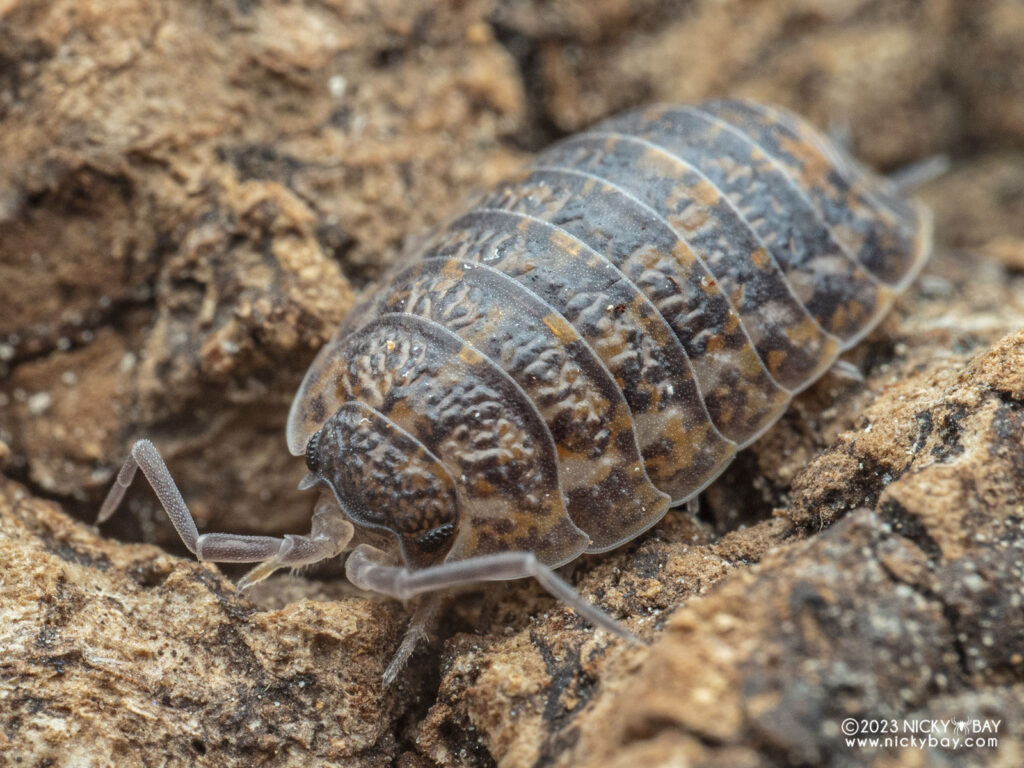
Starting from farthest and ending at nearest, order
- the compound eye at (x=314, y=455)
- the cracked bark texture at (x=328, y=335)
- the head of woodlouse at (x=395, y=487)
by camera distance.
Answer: the compound eye at (x=314, y=455), the head of woodlouse at (x=395, y=487), the cracked bark texture at (x=328, y=335)

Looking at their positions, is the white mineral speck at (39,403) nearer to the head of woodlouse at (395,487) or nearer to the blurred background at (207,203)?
the blurred background at (207,203)

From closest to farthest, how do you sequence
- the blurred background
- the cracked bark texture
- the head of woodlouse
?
1. the cracked bark texture
2. the head of woodlouse
3. the blurred background

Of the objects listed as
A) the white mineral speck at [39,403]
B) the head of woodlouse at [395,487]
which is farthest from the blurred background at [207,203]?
the head of woodlouse at [395,487]

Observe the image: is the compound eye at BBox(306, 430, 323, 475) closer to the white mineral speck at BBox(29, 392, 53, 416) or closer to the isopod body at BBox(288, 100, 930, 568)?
the isopod body at BBox(288, 100, 930, 568)

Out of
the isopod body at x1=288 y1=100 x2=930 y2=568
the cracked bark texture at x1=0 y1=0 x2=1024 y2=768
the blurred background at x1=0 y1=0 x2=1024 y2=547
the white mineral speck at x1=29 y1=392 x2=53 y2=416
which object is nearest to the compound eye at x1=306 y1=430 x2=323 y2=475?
the isopod body at x1=288 y1=100 x2=930 y2=568

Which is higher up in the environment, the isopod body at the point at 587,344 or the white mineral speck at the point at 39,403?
the isopod body at the point at 587,344

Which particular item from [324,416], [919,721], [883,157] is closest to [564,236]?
[324,416]
